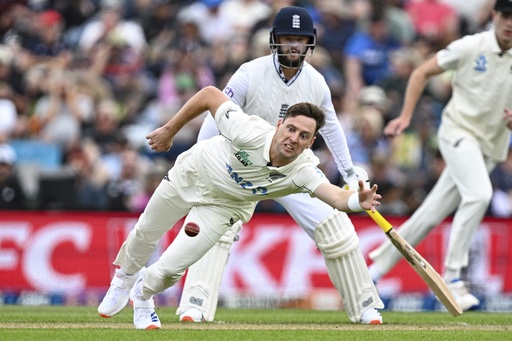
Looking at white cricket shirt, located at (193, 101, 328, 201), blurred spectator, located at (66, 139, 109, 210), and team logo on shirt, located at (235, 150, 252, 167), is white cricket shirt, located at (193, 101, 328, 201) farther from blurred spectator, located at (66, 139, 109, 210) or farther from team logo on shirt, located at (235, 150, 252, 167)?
blurred spectator, located at (66, 139, 109, 210)

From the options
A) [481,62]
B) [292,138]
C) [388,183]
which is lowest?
[388,183]

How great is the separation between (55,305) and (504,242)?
4.62 m

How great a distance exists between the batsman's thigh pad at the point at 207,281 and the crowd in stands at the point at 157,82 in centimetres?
352

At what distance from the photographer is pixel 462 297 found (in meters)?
9.48

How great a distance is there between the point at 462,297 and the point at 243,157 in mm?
3245

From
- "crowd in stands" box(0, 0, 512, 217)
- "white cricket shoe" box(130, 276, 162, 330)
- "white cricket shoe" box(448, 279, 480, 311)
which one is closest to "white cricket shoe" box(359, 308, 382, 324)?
"white cricket shoe" box(448, 279, 480, 311)

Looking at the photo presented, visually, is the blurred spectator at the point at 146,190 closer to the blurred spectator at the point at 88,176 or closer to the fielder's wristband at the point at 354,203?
the blurred spectator at the point at 88,176

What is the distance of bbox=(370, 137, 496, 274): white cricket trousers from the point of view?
31.1 feet

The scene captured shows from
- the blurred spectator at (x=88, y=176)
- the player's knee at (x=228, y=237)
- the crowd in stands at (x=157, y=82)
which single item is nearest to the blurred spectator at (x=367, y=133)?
the crowd in stands at (x=157, y=82)

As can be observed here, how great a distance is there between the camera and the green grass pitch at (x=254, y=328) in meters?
6.84

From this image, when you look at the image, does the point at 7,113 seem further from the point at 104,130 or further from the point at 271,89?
the point at 271,89

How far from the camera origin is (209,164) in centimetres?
732

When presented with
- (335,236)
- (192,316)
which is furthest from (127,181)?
(335,236)

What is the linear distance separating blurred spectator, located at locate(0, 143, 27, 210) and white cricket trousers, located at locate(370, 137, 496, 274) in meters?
4.14
